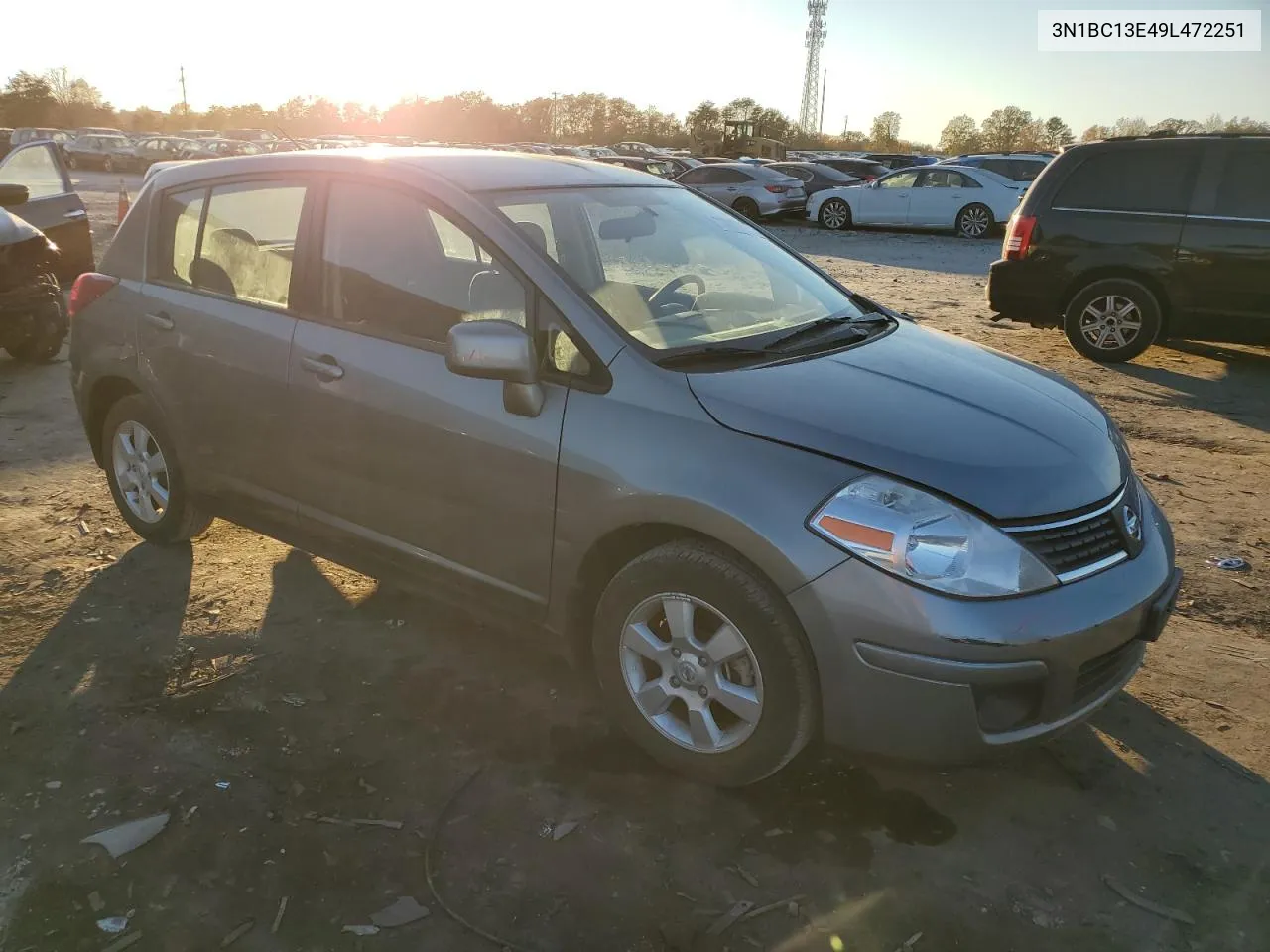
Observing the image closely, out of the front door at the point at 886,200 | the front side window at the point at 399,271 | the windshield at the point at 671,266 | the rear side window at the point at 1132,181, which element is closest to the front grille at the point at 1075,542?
the windshield at the point at 671,266

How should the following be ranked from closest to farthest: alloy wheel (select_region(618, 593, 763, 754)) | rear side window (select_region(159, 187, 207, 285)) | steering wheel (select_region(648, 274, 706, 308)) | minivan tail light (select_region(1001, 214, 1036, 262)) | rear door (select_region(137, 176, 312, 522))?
alloy wheel (select_region(618, 593, 763, 754)) < steering wheel (select_region(648, 274, 706, 308)) < rear door (select_region(137, 176, 312, 522)) < rear side window (select_region(159, 187, 207, 285)) < minivan tail light (select_region(1001, 214, 1036, 262))

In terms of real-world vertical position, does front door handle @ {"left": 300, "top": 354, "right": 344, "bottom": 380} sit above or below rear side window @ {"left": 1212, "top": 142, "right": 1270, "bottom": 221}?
below

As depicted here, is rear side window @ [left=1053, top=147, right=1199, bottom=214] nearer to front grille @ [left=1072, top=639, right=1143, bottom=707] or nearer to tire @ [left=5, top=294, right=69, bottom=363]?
front grille @ [left=1072, top=639, right=1143, bottom=707]

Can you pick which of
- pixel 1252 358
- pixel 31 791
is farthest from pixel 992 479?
pixel 1252 358

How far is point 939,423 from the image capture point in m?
2.80

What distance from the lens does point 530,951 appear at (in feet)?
7.78

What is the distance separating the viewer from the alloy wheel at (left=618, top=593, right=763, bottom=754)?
9.09ft

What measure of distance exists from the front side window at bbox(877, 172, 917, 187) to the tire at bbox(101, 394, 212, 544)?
18356 millimetres

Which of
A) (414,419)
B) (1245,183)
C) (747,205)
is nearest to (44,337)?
(414,419)

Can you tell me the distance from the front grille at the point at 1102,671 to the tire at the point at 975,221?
18.4 metres

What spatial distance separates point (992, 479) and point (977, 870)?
3.40 feet

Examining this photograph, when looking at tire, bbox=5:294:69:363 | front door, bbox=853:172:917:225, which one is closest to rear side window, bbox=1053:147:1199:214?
tire, bbox=5:294:69:363

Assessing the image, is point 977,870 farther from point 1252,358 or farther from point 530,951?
point 1252,358

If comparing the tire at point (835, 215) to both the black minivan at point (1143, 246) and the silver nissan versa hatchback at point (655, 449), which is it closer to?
the black minivan at point (1143, 246)
